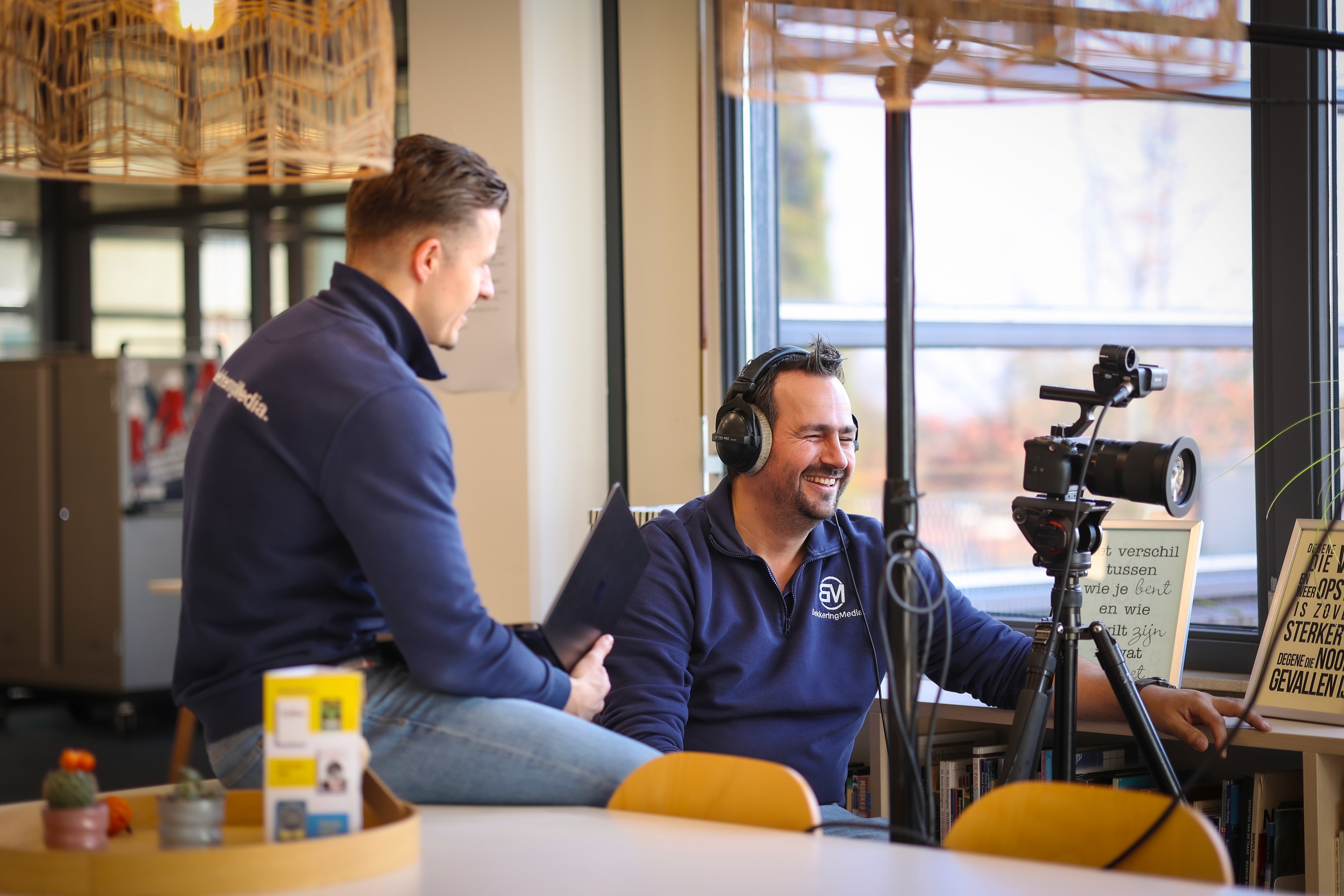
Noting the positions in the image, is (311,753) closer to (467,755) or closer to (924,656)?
(467,755)

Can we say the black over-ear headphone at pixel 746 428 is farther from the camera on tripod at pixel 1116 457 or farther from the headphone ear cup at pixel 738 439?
the camera on tripod at pixel 1116 457

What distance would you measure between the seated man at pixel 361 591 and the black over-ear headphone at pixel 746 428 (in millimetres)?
791

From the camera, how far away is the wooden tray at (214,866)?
3.60ft

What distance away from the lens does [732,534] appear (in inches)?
89.1

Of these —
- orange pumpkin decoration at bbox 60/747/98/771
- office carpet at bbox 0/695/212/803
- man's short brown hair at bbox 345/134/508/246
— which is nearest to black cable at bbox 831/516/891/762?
man's short brown hair at bbox 345/134/508/246

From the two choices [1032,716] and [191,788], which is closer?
[191,788]

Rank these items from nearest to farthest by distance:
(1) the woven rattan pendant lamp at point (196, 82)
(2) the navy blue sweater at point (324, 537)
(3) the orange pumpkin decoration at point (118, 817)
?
(3) the orange pumpkin decoration at point (118, 817) < (2) the navy blue sweater at point (324, 537) < (1) the woven rattan pendant lamp at point (196, 82)

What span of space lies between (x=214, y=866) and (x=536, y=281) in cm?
259

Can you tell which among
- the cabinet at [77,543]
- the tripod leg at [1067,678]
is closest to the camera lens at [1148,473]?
the tripod leg at [1067,678]

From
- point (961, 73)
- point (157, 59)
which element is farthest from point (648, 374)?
point (961, 73)

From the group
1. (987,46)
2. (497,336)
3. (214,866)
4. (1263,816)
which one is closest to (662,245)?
(497,336)

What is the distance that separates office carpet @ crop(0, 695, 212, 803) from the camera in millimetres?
4582

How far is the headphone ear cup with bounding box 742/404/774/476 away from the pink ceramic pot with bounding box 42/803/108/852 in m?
1.33

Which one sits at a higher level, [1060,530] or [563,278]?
[563,278]
